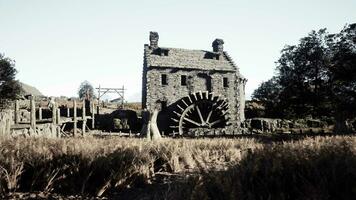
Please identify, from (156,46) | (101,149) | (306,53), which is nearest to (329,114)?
(306,53)

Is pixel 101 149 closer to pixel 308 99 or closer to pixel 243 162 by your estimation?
pixel 243 162

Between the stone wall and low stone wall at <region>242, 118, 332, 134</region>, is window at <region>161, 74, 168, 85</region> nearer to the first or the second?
the stone wall

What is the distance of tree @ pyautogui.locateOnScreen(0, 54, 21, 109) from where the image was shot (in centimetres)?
3231

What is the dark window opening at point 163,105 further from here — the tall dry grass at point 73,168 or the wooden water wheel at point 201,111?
the tall dry grass at point 73,168

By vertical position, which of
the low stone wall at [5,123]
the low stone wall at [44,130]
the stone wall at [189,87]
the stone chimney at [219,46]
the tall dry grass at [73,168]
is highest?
the stone chimney at [219,46]

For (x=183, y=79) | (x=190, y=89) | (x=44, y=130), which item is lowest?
(x=44, y=130)

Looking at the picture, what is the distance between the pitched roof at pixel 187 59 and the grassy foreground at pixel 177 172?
69.6 ft

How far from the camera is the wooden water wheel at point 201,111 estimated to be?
29172 mm

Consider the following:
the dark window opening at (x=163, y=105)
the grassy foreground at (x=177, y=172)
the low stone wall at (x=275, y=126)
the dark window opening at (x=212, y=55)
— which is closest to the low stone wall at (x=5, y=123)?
the grassy foreground at (x=177, y=172)

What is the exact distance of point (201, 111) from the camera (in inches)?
1201

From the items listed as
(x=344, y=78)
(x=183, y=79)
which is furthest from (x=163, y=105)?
(x=344, y=78)

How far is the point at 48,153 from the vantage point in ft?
23.2

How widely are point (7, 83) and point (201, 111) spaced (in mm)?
18161

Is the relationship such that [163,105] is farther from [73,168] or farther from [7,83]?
[73,168]
